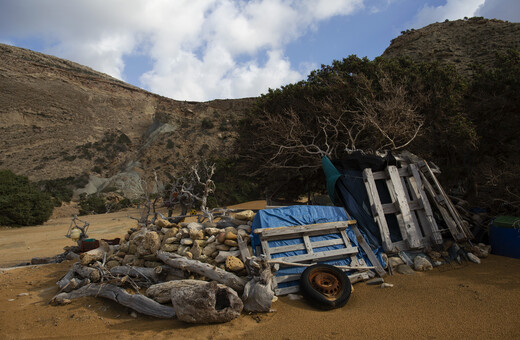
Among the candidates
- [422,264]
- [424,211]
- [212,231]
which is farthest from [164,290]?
[424,211]

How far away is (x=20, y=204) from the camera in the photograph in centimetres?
1895

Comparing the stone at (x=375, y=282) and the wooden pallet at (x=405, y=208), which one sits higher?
the wooden pallet at (x=405, y=208)

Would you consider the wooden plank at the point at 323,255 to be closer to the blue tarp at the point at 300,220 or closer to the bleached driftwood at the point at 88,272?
the blue tarp at the point at 300,220

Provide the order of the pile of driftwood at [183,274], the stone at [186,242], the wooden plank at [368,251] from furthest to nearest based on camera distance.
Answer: the stone at [186,242]
the wooden plank at [368,251]
the pile of driftwood at [183,274]

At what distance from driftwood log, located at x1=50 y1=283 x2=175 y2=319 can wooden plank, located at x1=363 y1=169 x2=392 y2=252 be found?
15.2 feet

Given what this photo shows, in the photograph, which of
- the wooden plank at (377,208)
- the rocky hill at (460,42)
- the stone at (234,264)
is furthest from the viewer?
the rocky hill at (460,42)

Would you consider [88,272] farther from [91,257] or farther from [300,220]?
[300,220]

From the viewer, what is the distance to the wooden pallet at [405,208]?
6.74m

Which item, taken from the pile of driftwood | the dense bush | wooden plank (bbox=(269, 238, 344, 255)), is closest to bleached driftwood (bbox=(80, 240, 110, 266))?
the pile of driftwood

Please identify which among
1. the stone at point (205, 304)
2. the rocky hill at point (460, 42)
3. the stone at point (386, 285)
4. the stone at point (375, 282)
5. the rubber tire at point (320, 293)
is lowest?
the stone at point (386, 285)

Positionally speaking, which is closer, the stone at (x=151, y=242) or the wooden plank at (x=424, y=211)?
the stone at (x=151, y=242)

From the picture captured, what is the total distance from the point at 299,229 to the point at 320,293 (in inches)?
55.3

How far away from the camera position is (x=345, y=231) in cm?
655

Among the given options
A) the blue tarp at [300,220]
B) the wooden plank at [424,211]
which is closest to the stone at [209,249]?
the blue tarp at [300,220]
